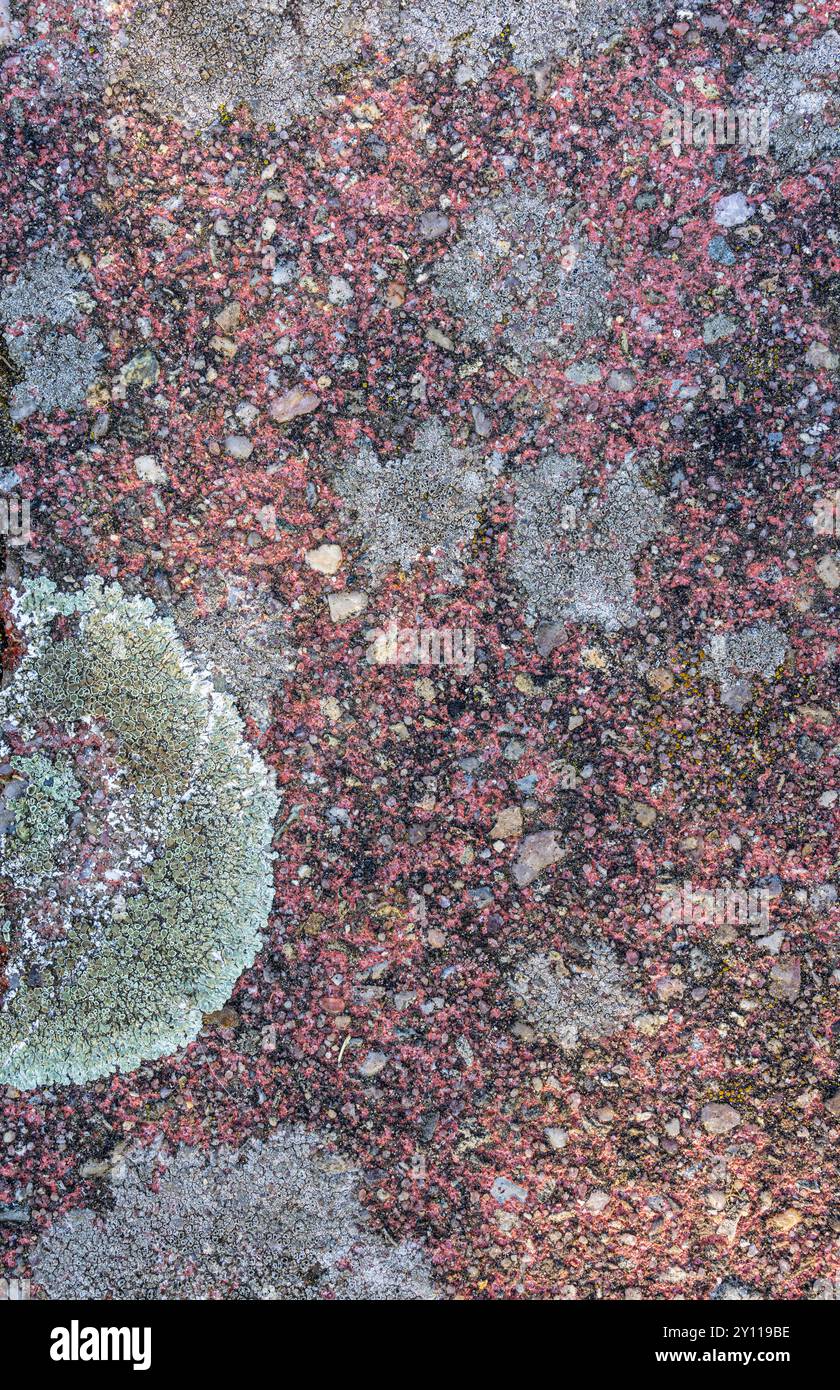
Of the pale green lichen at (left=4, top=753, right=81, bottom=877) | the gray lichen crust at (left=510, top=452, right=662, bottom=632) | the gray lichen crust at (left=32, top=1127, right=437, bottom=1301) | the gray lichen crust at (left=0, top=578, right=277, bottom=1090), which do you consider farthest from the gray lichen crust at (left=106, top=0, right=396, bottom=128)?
the gray lichen crust at (left=32, top=1127, right=437, bottom=1301)

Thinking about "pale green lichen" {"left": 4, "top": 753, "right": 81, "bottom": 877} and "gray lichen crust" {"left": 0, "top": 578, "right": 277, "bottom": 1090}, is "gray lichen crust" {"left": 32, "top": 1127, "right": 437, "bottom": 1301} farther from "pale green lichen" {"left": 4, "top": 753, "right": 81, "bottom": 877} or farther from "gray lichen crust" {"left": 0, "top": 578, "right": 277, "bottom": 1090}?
"pale green lichen" {"left": 4, "top": 753, "right": 81, "bottom": 877}

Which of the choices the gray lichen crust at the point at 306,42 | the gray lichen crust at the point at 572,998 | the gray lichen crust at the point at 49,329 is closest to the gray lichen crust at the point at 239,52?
the gray lichen crust at the point at 306,42

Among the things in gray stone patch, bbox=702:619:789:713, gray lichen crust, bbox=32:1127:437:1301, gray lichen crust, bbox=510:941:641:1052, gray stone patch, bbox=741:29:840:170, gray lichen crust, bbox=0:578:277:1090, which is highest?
gray stone patch, bbox=741:29:840:170

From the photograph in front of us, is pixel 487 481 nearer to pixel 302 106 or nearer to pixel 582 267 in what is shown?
pixel 582 267

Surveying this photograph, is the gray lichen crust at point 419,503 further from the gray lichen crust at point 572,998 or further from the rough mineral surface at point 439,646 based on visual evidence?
the gray lichen crust at point 572,998

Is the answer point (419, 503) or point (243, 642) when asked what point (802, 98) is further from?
A: point (243, 642)

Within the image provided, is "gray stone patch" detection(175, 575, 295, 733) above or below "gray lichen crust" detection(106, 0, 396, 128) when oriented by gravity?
below
